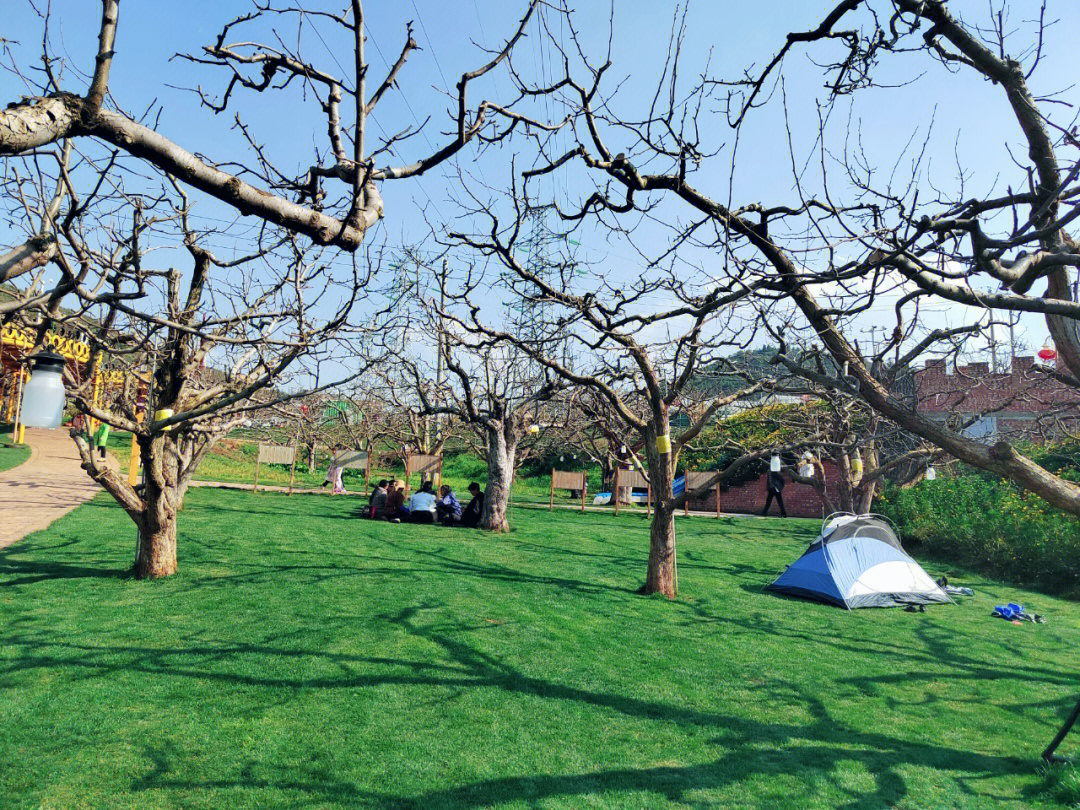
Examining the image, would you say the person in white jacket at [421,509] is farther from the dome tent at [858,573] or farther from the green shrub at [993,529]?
the green shrub at [993,529]

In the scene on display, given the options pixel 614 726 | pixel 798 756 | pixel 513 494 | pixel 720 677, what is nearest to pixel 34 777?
pixel 614 726

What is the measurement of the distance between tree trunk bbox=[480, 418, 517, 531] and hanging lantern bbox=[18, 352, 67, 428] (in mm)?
11843

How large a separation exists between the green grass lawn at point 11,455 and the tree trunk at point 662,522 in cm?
2122

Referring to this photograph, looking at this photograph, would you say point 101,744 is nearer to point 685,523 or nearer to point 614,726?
point 614,726

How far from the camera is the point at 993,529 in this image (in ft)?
47.3

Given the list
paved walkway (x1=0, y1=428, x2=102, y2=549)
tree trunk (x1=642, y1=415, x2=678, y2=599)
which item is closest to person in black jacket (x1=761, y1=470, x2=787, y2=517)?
tree trunk (x1=642, y1=415, x2=678, y2=599)

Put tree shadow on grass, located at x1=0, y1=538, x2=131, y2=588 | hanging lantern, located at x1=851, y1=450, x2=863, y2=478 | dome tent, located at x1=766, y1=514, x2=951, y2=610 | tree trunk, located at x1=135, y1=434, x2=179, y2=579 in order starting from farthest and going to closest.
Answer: hanging lantern, located at x1=851, y1=450, x2=863, y2=478
dome tent, located at x1=766, y1=514, x2=951, y2=610
tree shadow on grass, located at x1=0, y1=538, x2=131, y2=588
tree trunk, located at x1=135, y1=434, x2=179, y2=579

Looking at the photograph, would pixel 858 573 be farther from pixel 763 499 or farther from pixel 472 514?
pixel 763 499

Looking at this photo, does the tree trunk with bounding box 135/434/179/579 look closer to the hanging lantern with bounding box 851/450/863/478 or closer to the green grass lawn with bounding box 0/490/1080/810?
the green grass lawn with bounding box 0/490/1080/810

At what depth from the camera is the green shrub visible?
1228 cm

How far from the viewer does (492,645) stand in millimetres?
6812

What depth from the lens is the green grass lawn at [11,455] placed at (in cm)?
2339

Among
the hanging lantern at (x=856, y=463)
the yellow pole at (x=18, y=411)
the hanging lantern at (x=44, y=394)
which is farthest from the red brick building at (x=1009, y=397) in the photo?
the yellow pole at (x=18, y=411)

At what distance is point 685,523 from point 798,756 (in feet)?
55.3
